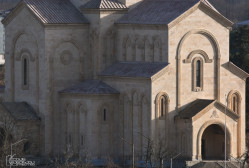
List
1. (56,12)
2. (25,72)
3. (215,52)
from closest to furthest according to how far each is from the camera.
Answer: (215,52) < (56,12) < (25,72)

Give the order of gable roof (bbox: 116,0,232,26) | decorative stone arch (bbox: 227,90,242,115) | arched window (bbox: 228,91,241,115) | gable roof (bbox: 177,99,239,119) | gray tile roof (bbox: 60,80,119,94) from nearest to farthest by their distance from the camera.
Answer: gable roof (bbox: 177,99,239,119), gable roof (bbox: 116,0,232,26), gray tile roof (bbox: 60,80,119,94), decorative stone arch (bbox: 227,90,242,115), arched window (bbox: 228,91,241,115)

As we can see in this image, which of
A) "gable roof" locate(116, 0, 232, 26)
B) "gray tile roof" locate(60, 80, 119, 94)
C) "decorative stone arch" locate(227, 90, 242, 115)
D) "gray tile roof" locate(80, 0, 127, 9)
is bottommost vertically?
"decorative stone arch" locate(227, 90, 242, 115)

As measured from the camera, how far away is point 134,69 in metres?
104

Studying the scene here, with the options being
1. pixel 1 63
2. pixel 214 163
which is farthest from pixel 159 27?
pixel 1 63

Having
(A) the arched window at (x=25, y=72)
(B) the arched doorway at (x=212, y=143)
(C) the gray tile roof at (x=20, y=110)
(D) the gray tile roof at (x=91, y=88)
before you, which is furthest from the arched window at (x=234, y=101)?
(A) the arched window at (x=25, y=72)

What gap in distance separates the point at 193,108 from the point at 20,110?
13.4 meters

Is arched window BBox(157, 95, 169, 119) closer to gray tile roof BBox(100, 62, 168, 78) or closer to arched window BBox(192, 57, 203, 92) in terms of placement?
gray tile roof BBox(100, 62, 168, 78)

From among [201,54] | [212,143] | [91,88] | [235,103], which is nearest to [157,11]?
[201,54]

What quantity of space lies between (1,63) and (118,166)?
53.4 meters

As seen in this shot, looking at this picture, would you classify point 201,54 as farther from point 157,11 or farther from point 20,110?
point 20,110

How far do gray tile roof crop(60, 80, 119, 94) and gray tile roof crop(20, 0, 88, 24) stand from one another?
4.64m

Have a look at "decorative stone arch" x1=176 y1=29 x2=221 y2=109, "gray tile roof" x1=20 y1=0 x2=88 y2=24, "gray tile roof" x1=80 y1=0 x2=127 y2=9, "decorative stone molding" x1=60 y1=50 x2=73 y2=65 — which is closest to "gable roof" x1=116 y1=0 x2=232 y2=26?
"gray tile roof" x1=80 y1=0 x2=127 y2=9

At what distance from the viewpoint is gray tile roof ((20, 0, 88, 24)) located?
106 metres

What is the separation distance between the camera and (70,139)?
106 m
